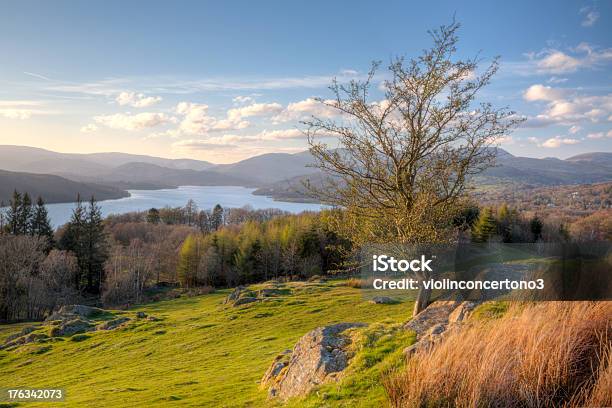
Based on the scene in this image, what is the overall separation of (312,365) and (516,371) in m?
4.99

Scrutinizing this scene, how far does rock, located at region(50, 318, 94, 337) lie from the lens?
110 ft

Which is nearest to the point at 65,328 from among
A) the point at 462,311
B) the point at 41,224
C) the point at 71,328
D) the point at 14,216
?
the point at 71,328

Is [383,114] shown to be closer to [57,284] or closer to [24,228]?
[57,284]

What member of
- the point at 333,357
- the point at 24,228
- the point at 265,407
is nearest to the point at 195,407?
the point at 265,407

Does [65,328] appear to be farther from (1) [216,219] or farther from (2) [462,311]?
(1) [216,219]

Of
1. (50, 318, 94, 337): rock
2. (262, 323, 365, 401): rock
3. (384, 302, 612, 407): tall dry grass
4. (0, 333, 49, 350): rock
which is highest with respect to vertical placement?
(384, 302, 612, 407): tall dry grass

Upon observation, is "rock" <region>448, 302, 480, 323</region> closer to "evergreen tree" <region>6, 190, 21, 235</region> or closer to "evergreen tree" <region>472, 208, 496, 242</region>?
"evergreen tree" <region>472, 208, 496, 242</region>

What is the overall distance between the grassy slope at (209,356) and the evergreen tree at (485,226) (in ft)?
94.9

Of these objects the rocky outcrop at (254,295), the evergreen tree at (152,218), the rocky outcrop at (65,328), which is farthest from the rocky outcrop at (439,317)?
the evergreen tree at (152,218)

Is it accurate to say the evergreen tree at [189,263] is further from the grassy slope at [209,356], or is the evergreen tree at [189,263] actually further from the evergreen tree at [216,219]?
the evergreen tree at [216,219]

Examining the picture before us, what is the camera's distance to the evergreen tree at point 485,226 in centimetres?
5944

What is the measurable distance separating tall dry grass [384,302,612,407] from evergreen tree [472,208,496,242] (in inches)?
2209

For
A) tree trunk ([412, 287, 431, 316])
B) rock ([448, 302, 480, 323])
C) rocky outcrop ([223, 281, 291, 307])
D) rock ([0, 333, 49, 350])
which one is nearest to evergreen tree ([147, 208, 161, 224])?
rocky outcrop ([223, 281, 291, 307])

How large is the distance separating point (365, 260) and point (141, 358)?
1824 centimetres
